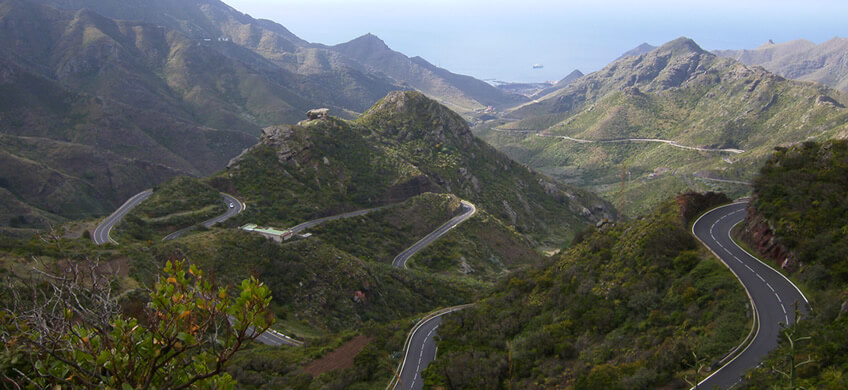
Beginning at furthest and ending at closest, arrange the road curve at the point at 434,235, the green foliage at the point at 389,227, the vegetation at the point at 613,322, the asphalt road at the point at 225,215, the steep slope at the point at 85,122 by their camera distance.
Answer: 1. the steep slope at the point at 85,122
2. the road curve at the point at 434,235
3. the green foliage at the point at 389,227
4. the asphalt road at the point at 225,215
5. the vegetation at the point at 613,322

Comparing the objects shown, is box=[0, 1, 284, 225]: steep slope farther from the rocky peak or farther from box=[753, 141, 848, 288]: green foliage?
box=[753, 141, 848, 288]: green foliage

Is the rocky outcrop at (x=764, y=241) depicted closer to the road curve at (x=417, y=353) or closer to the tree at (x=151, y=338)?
the road curve at (x=417, y=353)

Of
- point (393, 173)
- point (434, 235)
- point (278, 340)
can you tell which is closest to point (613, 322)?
point (278, 340)

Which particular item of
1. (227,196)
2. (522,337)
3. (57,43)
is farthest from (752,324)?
(57,43)

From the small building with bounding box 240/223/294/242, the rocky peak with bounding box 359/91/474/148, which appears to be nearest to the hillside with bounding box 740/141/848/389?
the small building with bounding box 240/223/294/242

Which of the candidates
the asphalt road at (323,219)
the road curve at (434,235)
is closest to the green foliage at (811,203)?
the road curve at (434,235)

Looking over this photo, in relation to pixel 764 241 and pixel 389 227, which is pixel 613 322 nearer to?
pixel 764 241
